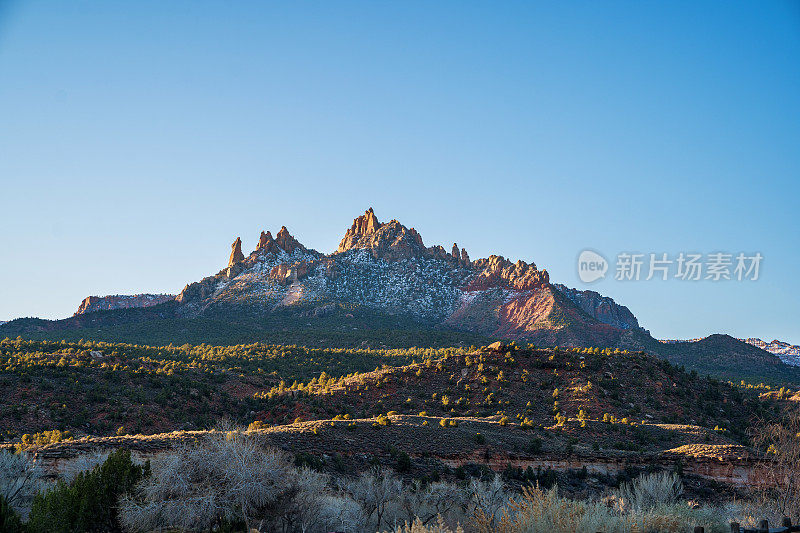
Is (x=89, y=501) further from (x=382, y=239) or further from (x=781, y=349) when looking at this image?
(x=781, y=349)

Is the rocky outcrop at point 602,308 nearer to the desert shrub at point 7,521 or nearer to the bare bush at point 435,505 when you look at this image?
the bare bush at point 435,505

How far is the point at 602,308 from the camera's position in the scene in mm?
144500

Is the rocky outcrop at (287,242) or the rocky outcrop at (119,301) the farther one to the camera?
the rocky outcrop at (119,301)

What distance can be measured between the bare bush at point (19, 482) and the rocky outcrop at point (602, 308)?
5192 inches

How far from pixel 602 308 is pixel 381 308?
64.4 metres

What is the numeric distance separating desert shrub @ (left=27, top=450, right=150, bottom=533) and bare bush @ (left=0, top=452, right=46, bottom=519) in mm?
2752

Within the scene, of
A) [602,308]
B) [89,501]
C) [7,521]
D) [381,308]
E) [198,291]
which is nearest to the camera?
[7,521]

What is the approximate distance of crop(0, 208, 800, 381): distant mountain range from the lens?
3342 inches

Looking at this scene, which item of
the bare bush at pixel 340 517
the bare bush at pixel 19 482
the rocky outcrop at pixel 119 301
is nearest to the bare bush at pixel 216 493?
the bare bush at pixel 340 517

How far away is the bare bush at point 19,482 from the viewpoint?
1595cm

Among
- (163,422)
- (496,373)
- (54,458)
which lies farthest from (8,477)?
(496,373)

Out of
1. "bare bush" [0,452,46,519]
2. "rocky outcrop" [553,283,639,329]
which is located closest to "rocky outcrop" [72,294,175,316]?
"rocky outcrop" [553,283,639,329]

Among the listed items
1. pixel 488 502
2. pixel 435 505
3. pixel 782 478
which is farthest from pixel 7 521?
pixel 782 478

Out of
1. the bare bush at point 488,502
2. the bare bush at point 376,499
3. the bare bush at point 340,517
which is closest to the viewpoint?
the bare bush at point 340,517
